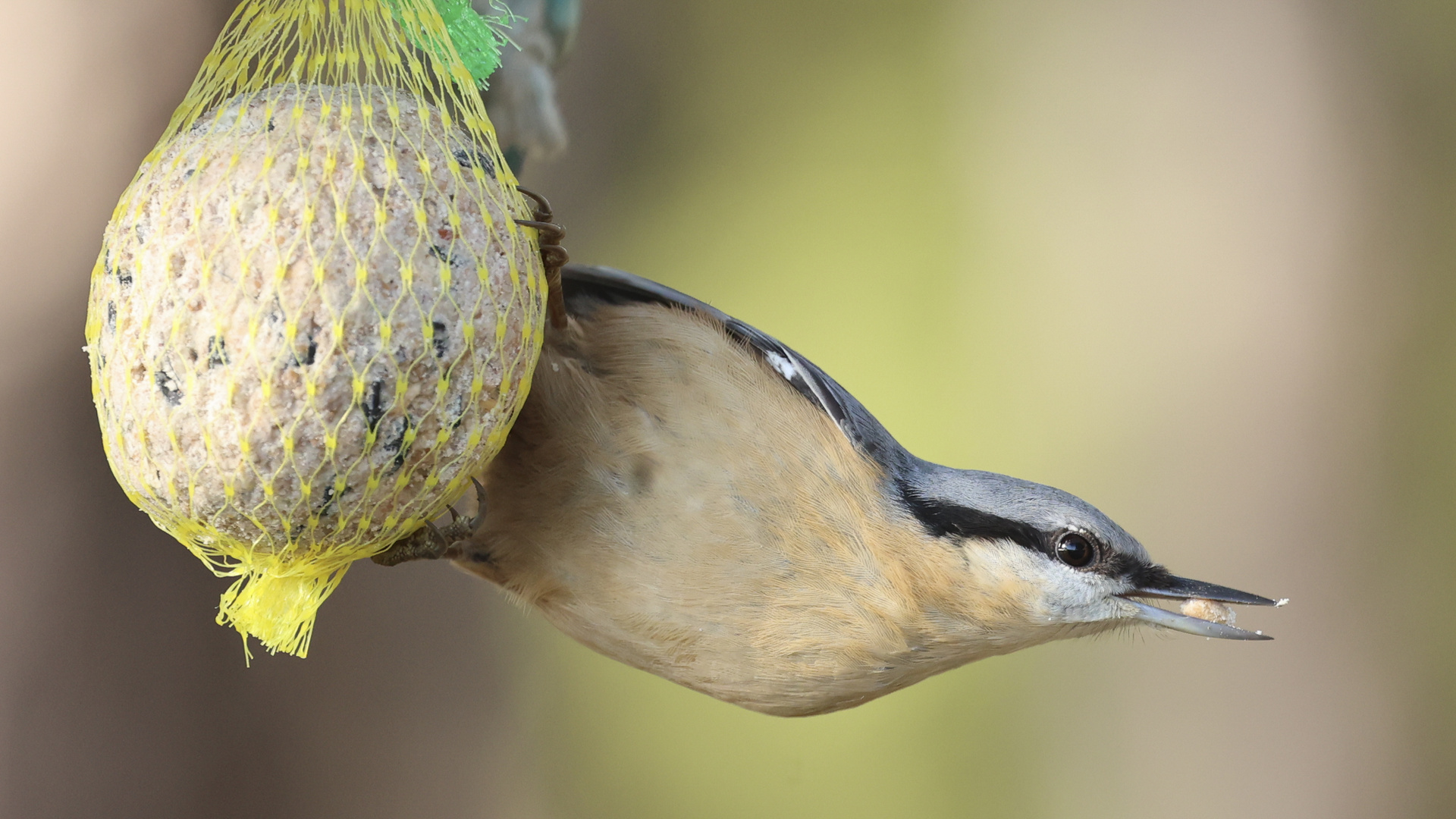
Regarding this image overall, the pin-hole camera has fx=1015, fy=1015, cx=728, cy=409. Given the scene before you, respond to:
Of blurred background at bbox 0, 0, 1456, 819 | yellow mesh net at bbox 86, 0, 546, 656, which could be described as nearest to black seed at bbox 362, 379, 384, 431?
yellow mesh net at bbox 86, 0, 546, 656

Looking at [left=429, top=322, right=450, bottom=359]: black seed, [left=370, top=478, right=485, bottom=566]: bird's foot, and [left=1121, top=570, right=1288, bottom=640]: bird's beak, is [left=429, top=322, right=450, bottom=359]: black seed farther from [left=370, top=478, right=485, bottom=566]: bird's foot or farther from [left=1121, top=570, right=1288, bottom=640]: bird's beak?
[left=1121, top=570, right=1288, bottom=640]: bird's beak

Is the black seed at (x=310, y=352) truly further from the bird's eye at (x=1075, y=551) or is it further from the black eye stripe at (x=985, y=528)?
the bird's eye at (x=1075, y=551)

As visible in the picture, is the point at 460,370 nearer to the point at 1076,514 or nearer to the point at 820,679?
the point at 820,679

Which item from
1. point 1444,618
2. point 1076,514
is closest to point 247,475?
point 1076,514

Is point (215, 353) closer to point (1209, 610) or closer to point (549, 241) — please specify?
point (549, 241)

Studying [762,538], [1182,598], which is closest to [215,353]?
[762,538]
